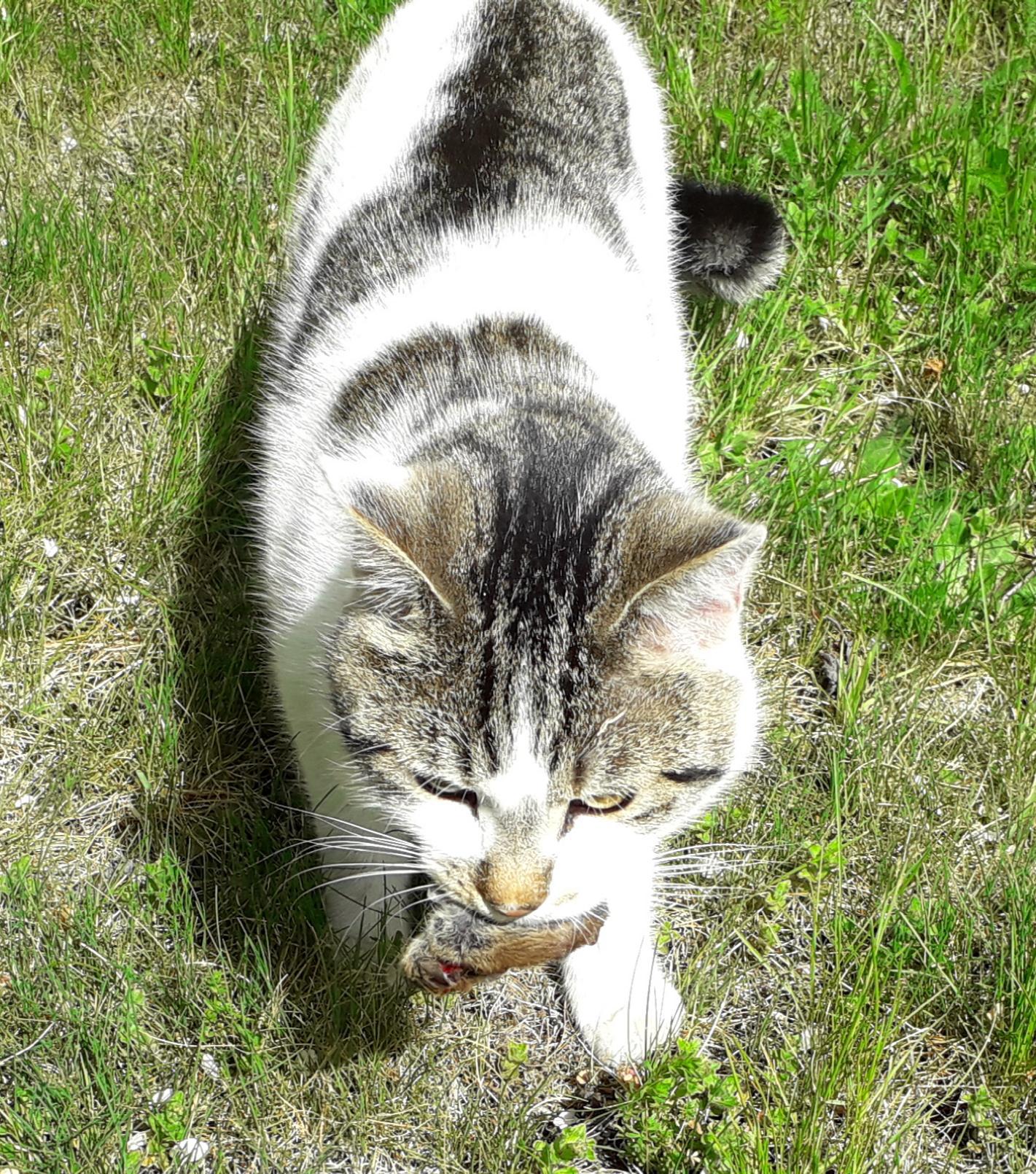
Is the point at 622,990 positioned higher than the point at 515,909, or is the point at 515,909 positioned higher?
the point at 515,909

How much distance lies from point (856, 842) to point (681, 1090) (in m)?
0.67

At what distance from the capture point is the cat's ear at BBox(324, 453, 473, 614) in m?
1.80

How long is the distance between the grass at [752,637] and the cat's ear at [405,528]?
850 millimetres

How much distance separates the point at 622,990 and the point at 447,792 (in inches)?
29.9

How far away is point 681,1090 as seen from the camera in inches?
88.2

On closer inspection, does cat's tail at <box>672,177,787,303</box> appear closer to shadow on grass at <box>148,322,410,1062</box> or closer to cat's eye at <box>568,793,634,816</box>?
shadow on grass at <box>148,322,410,1062</box>

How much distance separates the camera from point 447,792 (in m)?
1.92

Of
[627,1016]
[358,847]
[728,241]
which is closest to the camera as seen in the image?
[358,847]

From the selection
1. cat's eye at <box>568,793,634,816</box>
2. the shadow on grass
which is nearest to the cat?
cat's eye at <box>568,793,634,816</box>

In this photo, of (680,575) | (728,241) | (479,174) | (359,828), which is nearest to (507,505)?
(680,575)

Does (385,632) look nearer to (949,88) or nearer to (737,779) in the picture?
(737,779)

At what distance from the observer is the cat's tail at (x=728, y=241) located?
3.15 metres

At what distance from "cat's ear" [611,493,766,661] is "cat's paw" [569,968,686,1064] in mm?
794

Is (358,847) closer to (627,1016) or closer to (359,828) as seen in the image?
(359,828)
